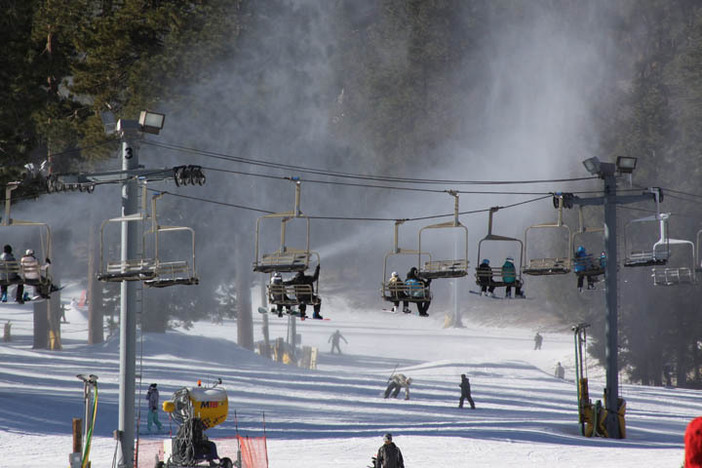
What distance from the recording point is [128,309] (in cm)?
1892

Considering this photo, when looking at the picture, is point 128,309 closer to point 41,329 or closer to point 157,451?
point 157,451

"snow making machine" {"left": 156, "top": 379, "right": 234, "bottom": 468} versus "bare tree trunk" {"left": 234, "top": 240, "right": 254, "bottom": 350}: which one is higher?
"bare tree trunk" {"left": 234, "top": 240, "right": 254, "bottom": 350}

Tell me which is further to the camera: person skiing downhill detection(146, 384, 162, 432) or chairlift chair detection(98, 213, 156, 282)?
person skiing downhill detection(146, 384, 162, 432)

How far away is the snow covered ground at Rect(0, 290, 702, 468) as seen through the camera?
22016mm

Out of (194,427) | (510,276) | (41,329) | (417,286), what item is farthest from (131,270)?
(41,329)

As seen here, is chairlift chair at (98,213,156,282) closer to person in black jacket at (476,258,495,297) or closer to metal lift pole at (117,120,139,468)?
metal lift pole at (117,120,139,468)

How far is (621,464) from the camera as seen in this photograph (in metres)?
20.8

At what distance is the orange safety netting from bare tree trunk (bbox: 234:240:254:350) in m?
29.7

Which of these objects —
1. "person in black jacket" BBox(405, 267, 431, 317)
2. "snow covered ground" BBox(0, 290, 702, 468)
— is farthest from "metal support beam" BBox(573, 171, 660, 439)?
"person in black jacket" BBox(405, 267, 431, 317)

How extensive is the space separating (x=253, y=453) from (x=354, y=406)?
32.1ft

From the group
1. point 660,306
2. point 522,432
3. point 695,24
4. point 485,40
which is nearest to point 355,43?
point 485,40

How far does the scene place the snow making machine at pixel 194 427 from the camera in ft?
53.8

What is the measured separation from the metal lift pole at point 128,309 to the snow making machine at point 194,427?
1205 mm

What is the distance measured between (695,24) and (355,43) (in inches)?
1163
